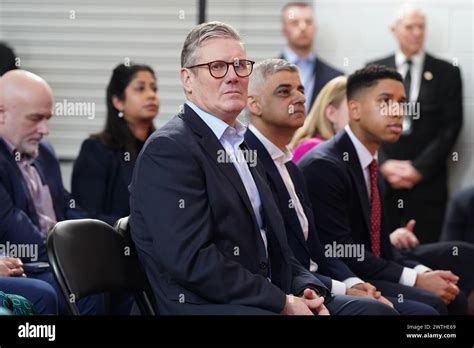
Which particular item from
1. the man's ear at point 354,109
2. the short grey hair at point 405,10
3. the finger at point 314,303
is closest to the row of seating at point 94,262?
the finger at point 314,303

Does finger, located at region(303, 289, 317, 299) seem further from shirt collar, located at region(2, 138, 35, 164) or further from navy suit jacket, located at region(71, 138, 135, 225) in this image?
shirt collar, located at region(2, 138, 35, 164)

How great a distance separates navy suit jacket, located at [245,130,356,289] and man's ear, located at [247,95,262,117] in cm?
10

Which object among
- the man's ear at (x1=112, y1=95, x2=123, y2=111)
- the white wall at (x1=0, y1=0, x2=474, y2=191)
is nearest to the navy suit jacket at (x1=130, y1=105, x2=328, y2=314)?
the man's ear at (x1=112, y1=95, x2=123, y2=111)

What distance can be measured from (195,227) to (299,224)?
761mm

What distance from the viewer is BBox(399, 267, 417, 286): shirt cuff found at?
432 cm

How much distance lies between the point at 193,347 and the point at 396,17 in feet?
8.83

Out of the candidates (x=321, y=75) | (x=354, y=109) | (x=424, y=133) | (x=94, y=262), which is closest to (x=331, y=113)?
(x=354, y=109)

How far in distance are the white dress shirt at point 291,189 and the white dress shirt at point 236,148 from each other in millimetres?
421

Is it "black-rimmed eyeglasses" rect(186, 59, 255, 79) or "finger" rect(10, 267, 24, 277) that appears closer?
"black-rimmed eyeglasses" rect(186, 59, 255, 79)

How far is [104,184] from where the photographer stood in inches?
181

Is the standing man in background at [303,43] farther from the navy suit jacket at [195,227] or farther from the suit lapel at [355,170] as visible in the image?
the navy suit jacket at [195,227]

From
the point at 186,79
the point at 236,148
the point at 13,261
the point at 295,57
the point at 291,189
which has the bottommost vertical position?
the point at 13,261

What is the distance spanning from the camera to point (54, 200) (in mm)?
4398

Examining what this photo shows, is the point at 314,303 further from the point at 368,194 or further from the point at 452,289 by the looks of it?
the point at 452,289
